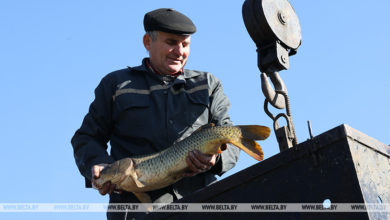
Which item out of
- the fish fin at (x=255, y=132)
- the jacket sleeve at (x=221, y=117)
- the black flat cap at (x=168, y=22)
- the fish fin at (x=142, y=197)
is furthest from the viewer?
the black flat cap at (x=168, y=22)

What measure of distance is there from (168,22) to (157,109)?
774mm

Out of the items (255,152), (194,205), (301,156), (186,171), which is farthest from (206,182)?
(301,156)

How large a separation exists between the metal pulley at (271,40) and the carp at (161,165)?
0.42 m

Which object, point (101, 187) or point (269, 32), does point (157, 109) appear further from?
point (269, 32)

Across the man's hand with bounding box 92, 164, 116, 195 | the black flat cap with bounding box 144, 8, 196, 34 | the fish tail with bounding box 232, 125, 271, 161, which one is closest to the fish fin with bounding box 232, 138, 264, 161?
the fish tail with bounding box 232, 125, 271, 161

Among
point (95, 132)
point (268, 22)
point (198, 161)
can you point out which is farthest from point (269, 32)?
point (95, 132)

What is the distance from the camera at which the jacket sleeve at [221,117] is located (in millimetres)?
4781

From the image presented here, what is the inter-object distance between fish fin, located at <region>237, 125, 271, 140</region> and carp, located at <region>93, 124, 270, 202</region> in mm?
102

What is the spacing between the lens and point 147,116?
4.96 m

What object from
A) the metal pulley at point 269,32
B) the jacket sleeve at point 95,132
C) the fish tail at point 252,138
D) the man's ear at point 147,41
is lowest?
the fish tail at point 252,138

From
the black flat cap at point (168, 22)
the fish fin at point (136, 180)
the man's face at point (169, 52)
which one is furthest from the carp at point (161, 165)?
the black flat cap at point (168, 22)

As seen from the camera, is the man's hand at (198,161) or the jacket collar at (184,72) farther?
the jacket collar at (184,72)

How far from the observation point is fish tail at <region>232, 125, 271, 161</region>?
419cm

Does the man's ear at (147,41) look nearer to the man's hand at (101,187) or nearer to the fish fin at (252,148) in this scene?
the man's hand at (101,187)
